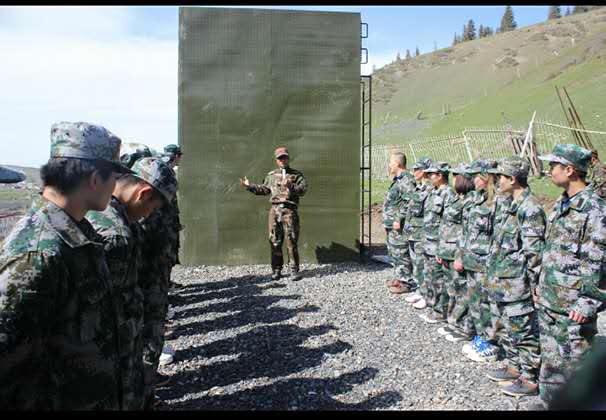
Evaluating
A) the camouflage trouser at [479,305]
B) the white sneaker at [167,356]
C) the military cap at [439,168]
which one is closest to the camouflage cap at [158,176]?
the white sneaker at [167,356]

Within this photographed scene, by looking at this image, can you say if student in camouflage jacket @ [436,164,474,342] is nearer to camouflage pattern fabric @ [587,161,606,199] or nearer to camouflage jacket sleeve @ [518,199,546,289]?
camouflage jacket sleeve @ [518,199,546,289]

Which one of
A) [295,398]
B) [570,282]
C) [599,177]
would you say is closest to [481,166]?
[570,282]

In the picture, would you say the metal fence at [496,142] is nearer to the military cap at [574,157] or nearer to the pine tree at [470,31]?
the military cap at [574,157]

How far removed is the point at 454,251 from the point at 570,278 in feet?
6.52

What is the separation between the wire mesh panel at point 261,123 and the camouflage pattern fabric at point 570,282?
5918 mm

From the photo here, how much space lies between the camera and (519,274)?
171 inches

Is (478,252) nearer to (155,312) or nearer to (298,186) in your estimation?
(155,312)

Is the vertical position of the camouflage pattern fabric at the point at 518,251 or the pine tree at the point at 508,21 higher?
the pine tree at the point at 508,21

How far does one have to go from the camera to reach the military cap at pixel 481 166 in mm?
5148

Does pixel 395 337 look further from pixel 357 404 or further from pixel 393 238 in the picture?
pixel 393 238

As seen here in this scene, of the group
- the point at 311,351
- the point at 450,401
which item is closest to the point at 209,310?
the point at 311,351

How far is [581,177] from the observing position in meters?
3.86

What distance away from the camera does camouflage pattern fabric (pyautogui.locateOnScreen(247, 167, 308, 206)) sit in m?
8.22

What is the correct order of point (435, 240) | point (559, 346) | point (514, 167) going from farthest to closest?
point (435, 240), point (514, 167), point (559, 346)
